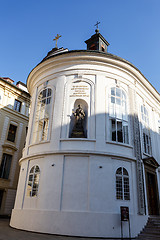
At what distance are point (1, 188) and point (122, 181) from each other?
13.1m

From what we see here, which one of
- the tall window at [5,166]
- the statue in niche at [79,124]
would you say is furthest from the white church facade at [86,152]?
the tall window at [5,166]

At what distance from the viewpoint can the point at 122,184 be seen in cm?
1165

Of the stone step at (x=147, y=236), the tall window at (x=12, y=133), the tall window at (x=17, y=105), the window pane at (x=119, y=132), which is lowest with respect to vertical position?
the stone step at (x=147, y=236)

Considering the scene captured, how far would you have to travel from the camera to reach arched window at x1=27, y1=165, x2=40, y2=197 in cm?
1200

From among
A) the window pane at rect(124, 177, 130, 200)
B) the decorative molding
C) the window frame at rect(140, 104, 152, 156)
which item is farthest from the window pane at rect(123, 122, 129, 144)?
the window pane at rect(124, 177, 130, 200)

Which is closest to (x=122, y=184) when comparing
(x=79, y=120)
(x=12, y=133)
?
(x=79, y=120)

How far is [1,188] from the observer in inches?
784

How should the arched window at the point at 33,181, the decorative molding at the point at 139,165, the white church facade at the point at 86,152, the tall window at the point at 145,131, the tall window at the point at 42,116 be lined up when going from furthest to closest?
the tall window at the point at 145,131 < the tall window at the point at 42,116 < the decorative molding at the point at 139,165 < the arched window at the point at 33,181 < the white church facade at the point at 86,152

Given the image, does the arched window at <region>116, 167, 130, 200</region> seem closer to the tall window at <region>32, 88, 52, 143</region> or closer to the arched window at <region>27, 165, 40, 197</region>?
the arched window at <region>27, 165, 40, 197</region>

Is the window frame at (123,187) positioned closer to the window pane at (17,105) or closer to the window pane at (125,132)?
the window pane at (125,132)

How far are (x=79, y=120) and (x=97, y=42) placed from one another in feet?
25.6

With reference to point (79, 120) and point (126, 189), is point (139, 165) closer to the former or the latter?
point (126, 189)

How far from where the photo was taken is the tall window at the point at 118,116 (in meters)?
12.9

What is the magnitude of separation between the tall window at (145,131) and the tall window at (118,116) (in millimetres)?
2689
